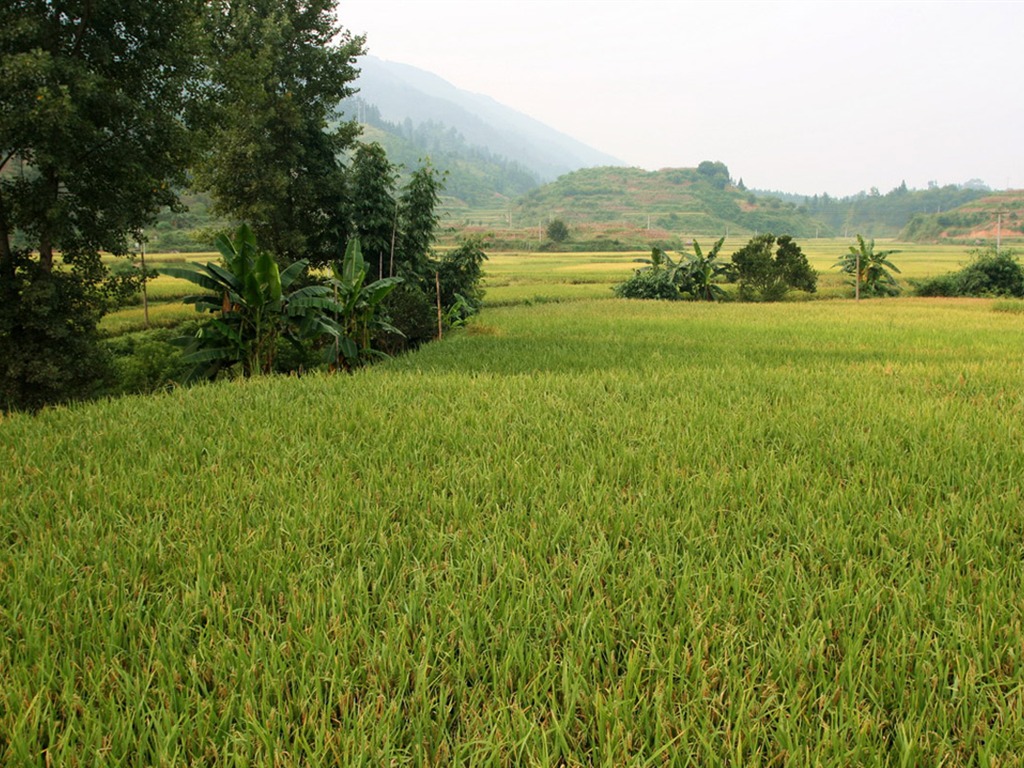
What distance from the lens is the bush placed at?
66.1 feet

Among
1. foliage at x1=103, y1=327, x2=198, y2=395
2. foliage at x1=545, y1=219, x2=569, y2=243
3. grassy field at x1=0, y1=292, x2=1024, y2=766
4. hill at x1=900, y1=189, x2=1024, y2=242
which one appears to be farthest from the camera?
hill at x1=900, y1=189, x2=1024, y2=242

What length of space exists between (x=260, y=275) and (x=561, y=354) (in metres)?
3.55

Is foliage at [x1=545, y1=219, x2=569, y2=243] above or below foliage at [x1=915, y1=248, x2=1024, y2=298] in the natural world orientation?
above

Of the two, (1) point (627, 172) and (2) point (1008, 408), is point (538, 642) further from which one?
(1) point (627, 172)

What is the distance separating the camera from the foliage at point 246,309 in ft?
21.2

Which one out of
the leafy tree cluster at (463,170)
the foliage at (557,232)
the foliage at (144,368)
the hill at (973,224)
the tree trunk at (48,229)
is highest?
the leafy tree cluster at (463,170)

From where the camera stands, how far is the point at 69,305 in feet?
28.9

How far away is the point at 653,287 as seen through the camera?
2025 cm

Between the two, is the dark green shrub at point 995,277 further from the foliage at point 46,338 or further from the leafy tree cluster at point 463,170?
the leafy tree cluster at point 463,170

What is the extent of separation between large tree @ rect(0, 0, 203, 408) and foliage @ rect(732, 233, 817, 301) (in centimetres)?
1668

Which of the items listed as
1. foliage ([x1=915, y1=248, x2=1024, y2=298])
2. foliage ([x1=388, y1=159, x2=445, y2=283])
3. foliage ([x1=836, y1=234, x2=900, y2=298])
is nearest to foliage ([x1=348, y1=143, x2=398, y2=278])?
foliage ([x1=388, y1=159, x2=445, y2=283])

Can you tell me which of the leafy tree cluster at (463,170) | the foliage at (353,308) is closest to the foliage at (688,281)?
the foliage at (353,308)

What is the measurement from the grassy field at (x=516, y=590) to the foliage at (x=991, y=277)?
21.6 m

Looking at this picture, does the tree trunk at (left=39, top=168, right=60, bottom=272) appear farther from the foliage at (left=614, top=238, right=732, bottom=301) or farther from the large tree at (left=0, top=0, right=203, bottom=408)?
the foliage at (left=614, top=238, right=732, bottom=301)
